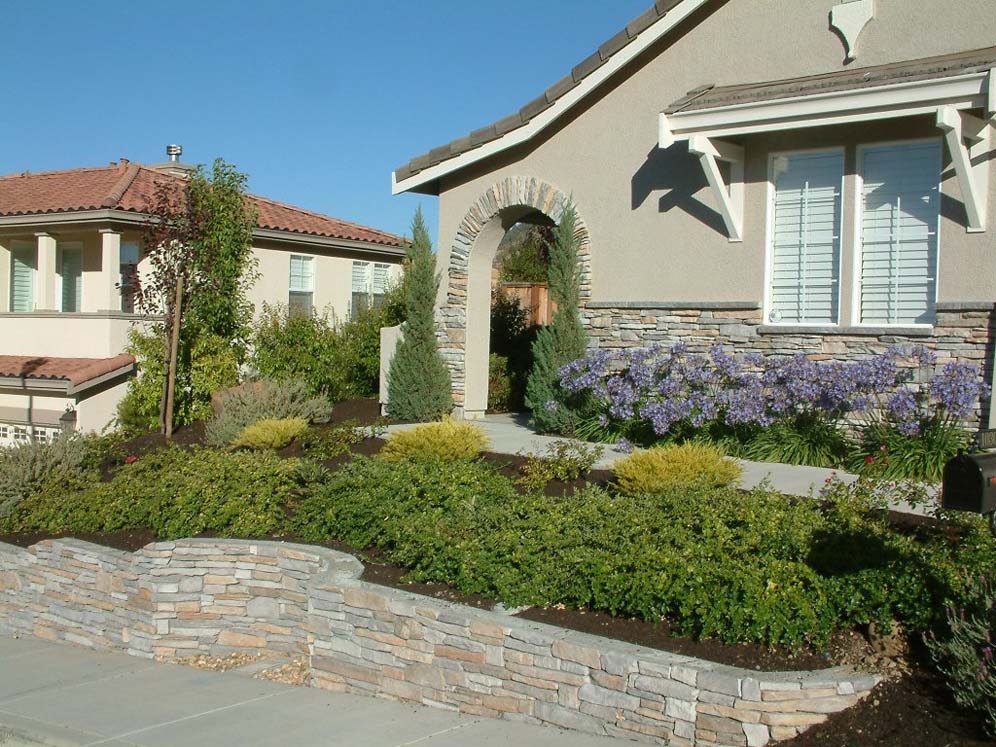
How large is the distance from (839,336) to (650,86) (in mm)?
3990

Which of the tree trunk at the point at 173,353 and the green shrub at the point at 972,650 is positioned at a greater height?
the tree trunk at the point at 173,353

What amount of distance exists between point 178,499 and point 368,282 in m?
13.3

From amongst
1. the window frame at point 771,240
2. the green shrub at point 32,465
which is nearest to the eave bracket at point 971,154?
the window frame at point 771,240

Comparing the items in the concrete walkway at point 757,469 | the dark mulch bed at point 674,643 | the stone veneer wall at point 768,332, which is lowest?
the dark mulch bed at point 674,643

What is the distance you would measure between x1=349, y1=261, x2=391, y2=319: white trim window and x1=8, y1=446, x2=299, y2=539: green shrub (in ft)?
35.2

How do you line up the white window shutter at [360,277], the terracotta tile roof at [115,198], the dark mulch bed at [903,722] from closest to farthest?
the dark mulch bed at [903,722] → the terracotta tile roof at [115,198] → the white window shutter at [360,277]

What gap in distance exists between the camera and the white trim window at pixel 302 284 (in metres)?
20.6

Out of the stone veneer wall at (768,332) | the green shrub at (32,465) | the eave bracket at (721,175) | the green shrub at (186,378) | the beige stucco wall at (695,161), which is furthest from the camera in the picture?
the green shrub at (186,378)

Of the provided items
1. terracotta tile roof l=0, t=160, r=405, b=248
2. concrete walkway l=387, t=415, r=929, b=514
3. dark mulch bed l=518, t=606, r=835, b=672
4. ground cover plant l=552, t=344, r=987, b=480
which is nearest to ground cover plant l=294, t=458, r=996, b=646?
dark mulch bed l=518, t=606, r=835, b=672

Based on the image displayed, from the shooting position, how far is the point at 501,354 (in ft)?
59.5

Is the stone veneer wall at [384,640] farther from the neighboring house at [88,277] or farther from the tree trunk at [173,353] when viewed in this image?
the neighboring house at [88,277]

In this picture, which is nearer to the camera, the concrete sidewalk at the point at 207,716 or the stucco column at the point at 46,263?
the concrete sidewalk at the point at 207,716

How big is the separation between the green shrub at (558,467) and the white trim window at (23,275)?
13.7 m

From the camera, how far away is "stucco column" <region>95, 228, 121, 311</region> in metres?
17.1
